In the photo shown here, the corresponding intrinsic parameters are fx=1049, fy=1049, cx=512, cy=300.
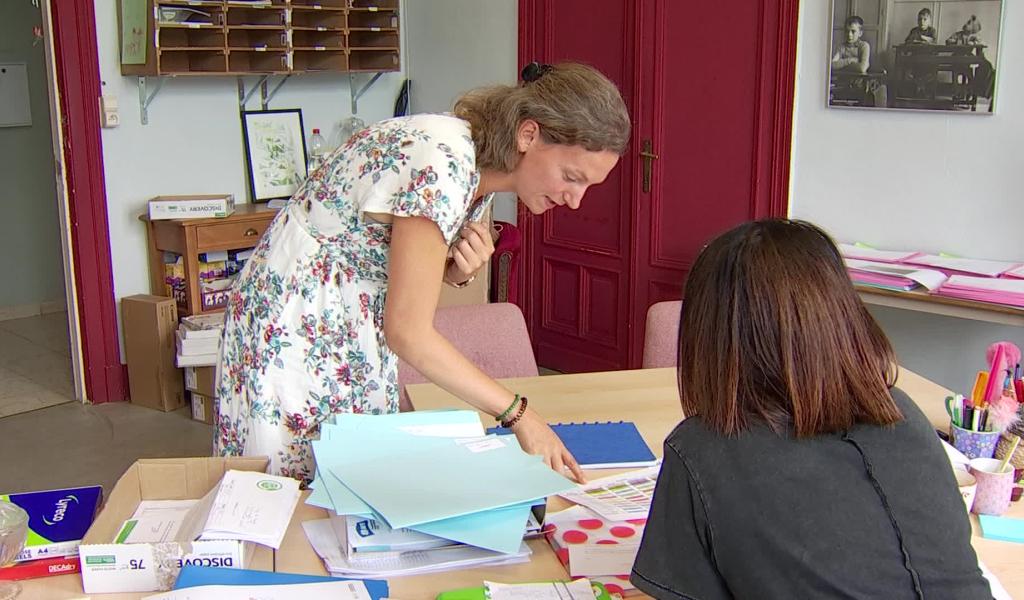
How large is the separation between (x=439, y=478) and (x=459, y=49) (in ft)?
12.9

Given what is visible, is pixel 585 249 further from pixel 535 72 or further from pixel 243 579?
pixel 243 579

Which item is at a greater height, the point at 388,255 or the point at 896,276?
the point at 388,255

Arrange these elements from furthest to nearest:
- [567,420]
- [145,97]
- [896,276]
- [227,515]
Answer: [145,97] → [896,276] → [567,420] → [227,515]

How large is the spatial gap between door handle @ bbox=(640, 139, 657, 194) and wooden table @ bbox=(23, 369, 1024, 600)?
6.50ft

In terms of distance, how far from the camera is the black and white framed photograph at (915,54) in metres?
3.26

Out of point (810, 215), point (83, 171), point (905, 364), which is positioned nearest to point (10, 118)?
point (83, 171)

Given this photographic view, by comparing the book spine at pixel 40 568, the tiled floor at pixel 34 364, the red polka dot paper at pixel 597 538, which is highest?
the book spine at pixel 40 568

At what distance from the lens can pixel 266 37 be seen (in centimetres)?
481

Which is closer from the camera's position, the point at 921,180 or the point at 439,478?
the point at 439,478

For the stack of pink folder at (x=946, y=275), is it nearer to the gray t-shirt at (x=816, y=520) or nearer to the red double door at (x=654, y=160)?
the red double door at (x=654, y=160)

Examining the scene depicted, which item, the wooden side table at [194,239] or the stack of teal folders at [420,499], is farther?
the wooden side table at [194,239]

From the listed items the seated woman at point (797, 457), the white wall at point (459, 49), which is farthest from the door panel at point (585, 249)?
the seated woman at point (797, 457)

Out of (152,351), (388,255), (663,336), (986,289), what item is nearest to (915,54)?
(986,289)

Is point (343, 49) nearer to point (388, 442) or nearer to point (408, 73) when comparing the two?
point (408, 73)
